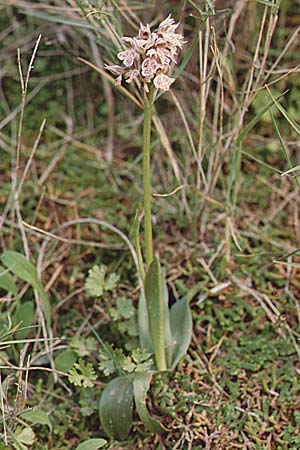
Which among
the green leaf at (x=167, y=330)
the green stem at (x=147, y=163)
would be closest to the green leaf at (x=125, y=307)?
the green leaf at (x=167, y=330)

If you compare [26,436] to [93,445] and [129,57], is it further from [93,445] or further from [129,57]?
[129,57]

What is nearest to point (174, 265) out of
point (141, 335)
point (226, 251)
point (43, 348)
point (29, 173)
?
point (226, 251)

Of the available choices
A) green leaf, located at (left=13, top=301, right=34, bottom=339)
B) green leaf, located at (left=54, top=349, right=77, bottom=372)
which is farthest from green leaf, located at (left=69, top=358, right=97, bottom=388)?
green leaf, located at (left=13, top=301, right=34, bottom=339)

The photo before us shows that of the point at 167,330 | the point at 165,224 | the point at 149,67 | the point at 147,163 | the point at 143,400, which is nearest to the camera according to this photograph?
the point at 149,67

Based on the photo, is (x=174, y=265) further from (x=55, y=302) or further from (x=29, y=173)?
(x=29, y=173)

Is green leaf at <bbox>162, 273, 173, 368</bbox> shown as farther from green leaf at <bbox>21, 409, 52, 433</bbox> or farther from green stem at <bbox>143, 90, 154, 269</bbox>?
green leaf at <bbox>21, 409, 52, 433</bbox>

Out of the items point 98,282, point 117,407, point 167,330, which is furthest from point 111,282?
point 117,407

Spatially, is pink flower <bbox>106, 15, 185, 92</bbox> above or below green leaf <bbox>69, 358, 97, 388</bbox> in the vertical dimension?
above
